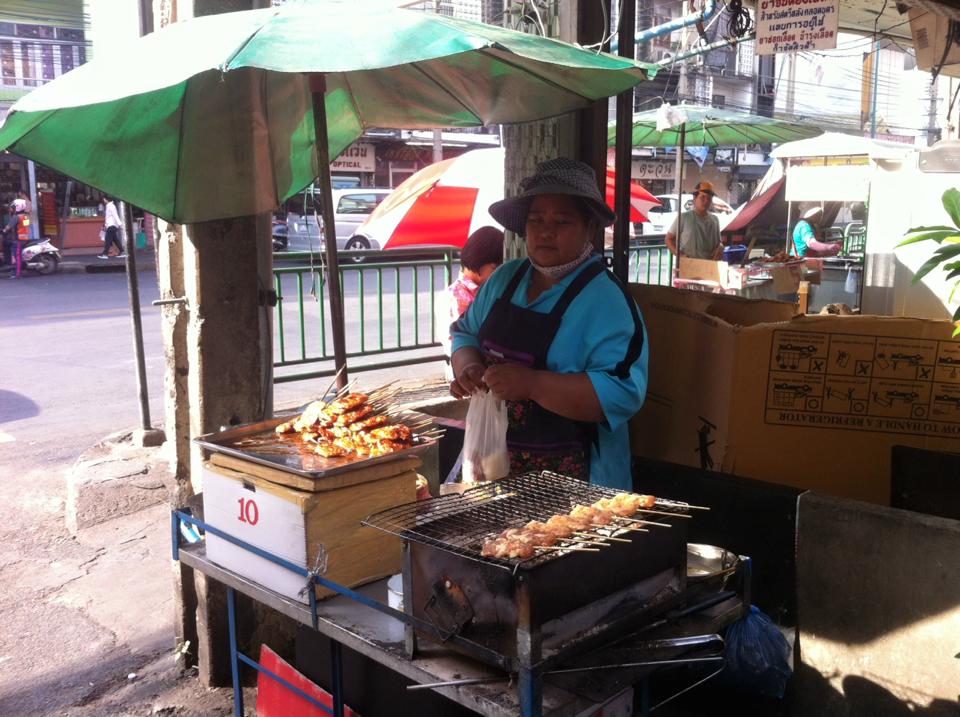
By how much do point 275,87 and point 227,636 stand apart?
7.83 ft

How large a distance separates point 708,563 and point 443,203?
564 cm

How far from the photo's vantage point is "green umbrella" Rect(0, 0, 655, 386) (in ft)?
6.87

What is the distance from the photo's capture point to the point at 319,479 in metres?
2.22

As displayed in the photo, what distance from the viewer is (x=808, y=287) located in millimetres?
9836

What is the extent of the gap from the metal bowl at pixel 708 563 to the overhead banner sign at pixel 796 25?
4611mm

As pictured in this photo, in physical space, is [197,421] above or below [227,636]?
above

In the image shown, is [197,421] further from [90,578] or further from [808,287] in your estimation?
[808,287]

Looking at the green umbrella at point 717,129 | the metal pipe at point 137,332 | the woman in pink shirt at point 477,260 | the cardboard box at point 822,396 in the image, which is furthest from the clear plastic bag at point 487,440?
the green umbrella at point 717,129

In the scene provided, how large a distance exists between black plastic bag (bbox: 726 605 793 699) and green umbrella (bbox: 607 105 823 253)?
7.71 metres

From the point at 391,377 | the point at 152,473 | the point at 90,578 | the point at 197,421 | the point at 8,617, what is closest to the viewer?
the point at 197,421

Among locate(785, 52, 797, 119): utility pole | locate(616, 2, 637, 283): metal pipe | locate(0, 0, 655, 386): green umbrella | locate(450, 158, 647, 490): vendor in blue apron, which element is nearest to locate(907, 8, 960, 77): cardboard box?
locate(616, 2, 637, 283): metal pipe

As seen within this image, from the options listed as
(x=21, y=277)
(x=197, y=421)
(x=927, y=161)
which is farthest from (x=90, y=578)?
(x=21, y=277)

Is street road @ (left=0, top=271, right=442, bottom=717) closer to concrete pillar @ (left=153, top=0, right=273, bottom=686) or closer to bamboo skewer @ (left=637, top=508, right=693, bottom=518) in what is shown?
concrete pillar @ (left=153, top=0, right=273, bottom=686)

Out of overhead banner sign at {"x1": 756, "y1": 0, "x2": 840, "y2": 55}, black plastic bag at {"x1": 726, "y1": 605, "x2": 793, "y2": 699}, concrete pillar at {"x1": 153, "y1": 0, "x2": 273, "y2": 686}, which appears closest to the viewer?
black plastic bag at {"x1": 726, "y1": 605, "x2": 793, "y2": 699}
